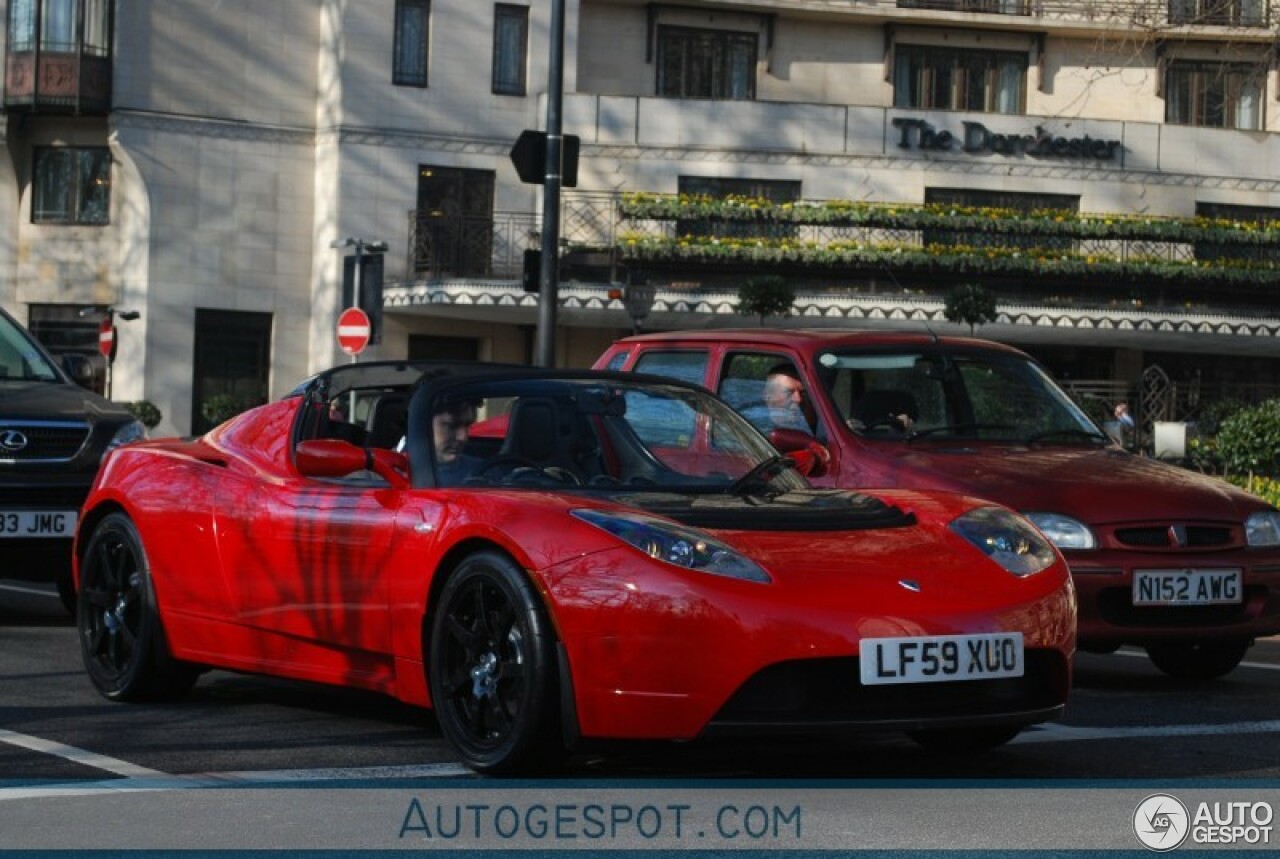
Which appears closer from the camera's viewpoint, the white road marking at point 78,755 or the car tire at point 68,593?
the white road marking at point 78,755

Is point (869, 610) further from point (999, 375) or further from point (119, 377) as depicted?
point (119, 377)

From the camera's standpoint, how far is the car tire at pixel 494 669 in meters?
6.33

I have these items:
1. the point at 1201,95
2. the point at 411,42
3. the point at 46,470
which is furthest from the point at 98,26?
the point at 46,470

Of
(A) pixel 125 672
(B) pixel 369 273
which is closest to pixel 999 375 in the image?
(A) pixel 125 672

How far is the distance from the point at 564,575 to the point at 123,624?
288 cm

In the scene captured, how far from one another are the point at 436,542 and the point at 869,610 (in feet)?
4.67

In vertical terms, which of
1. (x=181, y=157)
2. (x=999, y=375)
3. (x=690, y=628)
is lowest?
(x=690, y=628)

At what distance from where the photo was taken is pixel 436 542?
6.86 meters

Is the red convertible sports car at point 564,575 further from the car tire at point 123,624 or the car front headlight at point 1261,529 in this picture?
the car front headlight at point 1261,529

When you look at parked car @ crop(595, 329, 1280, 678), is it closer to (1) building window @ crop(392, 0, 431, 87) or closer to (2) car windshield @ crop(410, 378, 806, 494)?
(2) car windshield @ crop(410, 378, 806, 494)

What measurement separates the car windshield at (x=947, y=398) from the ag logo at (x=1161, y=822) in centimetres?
416

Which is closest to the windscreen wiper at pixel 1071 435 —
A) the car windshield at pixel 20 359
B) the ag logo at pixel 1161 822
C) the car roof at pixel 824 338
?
the car roof at pixel 824 338

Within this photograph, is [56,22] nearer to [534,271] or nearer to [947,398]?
[534,271]

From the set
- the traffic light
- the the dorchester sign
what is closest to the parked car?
the traffic light
